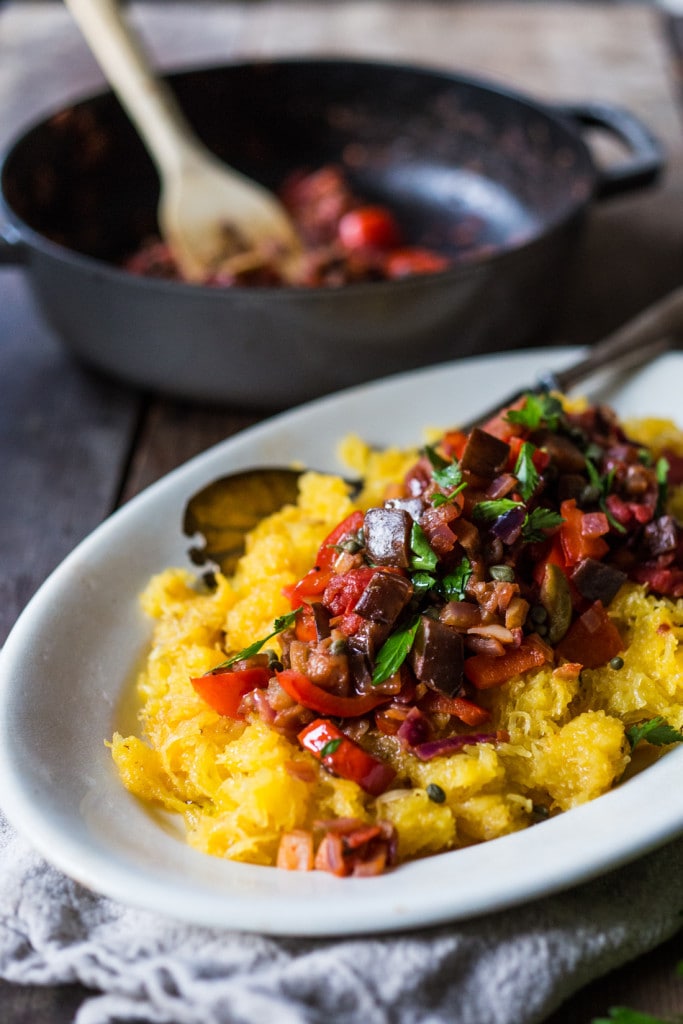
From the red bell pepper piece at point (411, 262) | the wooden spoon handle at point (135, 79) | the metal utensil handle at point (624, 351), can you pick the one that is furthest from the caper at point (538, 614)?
the wooden spoon handle at point (135, 79)

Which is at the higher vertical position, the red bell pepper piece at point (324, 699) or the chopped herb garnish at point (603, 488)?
the red bell pepper piece at point (324, 699)

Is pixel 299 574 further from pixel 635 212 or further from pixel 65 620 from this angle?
pixel 635 212

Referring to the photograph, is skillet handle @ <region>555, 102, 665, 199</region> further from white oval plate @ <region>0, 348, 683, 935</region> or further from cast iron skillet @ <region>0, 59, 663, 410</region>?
white oval plate @ <region>0, 348, 683, 935</region>

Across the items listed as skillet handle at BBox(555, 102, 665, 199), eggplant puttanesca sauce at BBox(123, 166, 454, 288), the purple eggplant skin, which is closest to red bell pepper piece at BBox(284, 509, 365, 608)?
the purple eggplant skin

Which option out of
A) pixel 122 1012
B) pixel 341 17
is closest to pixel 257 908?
pixel 122 1012

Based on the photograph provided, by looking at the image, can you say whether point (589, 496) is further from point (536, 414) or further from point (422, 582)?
point (422, 582)

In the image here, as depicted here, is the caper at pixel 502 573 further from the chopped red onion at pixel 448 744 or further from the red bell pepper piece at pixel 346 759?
the red bell pepper piece at pixel 346 759

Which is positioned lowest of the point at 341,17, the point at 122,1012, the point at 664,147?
the point at 664,147
